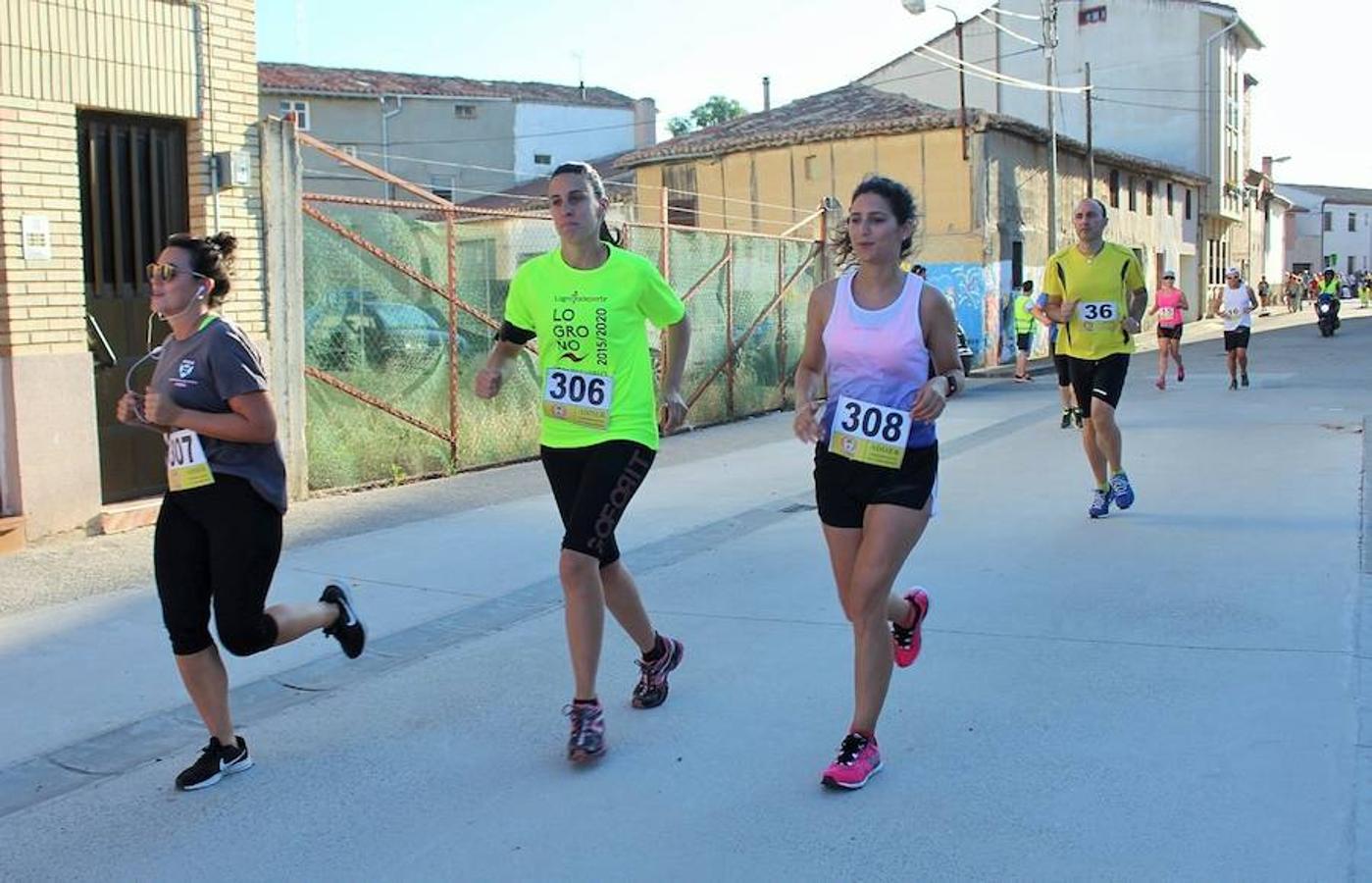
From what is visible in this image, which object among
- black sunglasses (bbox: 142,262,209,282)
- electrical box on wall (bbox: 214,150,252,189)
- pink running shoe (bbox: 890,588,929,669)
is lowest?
pink running shoe (bbox: 890,588,929,669)

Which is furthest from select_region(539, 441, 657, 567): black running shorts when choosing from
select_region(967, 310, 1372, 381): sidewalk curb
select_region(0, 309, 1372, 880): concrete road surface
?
select_region(967, 310, 1372, 381): sidewalk curb

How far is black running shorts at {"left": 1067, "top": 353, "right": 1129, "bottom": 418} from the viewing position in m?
8.25

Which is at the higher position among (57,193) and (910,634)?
(57,193)

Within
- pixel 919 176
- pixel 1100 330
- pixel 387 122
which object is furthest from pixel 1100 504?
pixel 387 122

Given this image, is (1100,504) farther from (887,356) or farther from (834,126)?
(834,126)

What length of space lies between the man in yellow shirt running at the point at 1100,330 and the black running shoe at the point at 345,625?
5.19 meters

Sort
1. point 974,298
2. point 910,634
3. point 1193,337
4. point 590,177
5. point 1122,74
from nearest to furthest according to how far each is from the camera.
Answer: point 590,177 < point 910,634 < point 974,298 < point 1193,337 < point 1122,74

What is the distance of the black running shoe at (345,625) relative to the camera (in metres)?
4.68

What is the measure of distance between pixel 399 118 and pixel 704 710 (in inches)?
1568

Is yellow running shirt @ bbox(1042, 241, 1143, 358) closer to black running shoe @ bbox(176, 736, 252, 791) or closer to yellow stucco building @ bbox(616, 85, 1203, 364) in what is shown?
black running shoe @ bbox(176, 736, 252, 791)

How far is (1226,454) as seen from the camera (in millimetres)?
11156

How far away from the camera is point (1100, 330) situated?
8.27 meters

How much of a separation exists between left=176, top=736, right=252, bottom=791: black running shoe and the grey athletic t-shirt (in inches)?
32.9

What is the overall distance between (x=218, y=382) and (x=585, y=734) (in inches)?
63.1
